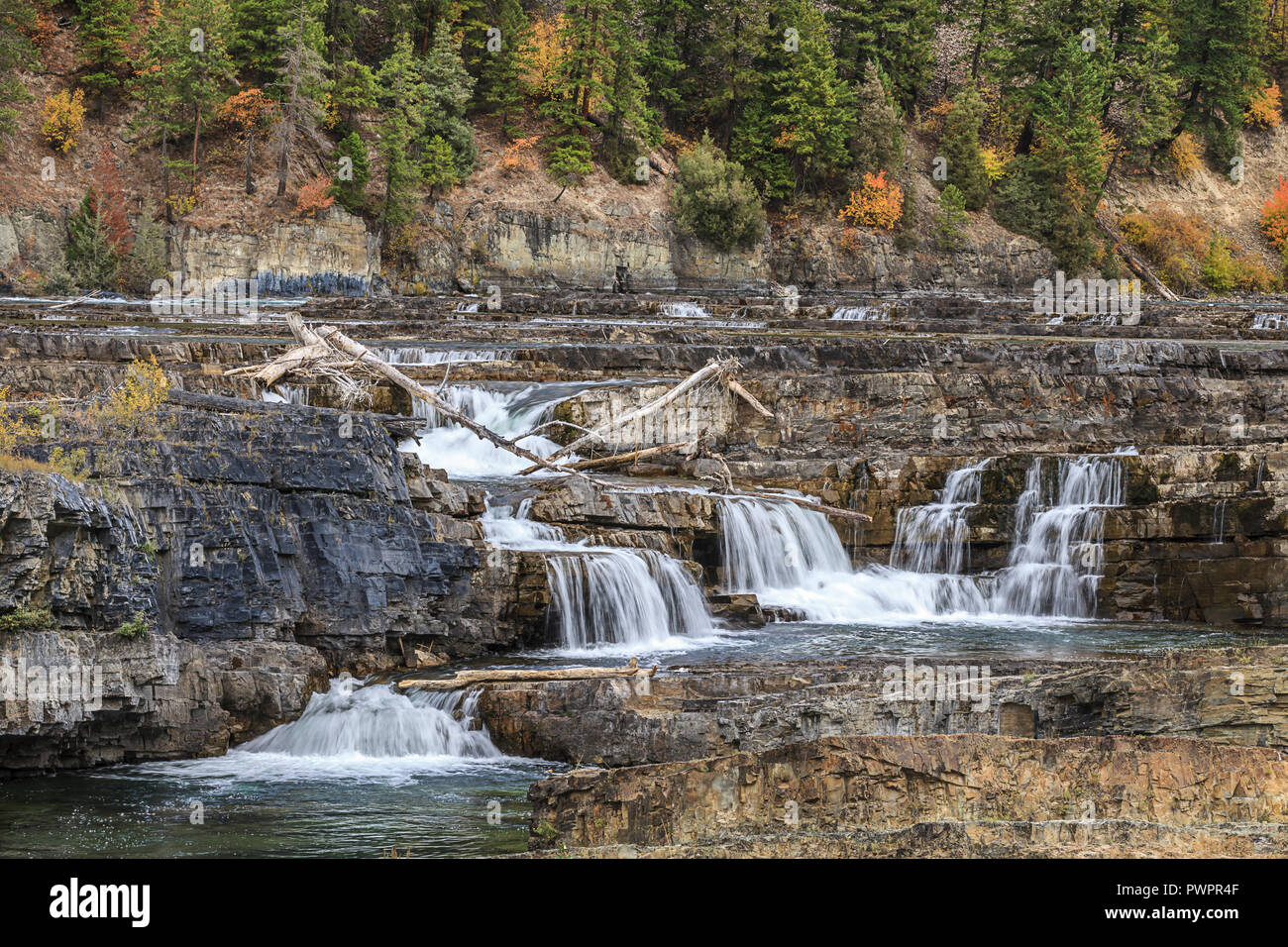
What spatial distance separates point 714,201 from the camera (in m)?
49.6

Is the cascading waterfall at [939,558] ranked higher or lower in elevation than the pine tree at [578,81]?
lower

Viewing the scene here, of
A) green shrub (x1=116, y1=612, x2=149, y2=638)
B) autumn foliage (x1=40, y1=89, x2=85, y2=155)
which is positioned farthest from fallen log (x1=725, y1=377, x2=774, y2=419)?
autumn foliage (x1=40, y1=89, x2=85, y2=155)

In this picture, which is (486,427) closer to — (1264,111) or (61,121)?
(61,121)

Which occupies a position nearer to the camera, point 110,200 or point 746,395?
point 746,395

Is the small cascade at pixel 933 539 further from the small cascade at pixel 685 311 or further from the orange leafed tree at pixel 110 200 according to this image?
the orange leafed tree at pixel 110 200

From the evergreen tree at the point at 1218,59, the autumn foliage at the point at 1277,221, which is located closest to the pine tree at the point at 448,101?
the evergreen tree at the point at 1218,59

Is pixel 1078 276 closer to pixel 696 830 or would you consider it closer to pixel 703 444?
pixel 703 444

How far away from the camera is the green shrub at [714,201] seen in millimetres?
49750

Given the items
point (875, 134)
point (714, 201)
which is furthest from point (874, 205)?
point (714, 201)

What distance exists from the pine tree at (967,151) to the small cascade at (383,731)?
4784 cm

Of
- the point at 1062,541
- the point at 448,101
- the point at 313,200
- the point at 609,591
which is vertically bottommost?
the point at 609,591

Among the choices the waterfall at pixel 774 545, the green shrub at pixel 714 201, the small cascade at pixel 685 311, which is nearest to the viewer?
the waterfall at pixel 774 545

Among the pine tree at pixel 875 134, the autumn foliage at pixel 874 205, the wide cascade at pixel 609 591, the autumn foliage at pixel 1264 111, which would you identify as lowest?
the wide cascade at pixel 609 591

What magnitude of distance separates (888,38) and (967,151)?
285 inches
